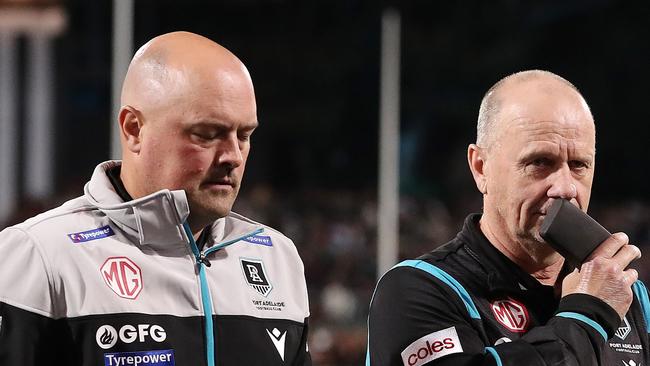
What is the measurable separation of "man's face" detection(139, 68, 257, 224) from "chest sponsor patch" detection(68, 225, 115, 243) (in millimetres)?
109

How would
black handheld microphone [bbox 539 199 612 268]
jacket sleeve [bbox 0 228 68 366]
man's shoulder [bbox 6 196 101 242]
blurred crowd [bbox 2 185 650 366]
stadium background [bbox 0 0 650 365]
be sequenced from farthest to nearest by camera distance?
stadium background [bbox 0 0 650 365] → blurred crowd [bbox 2 185 650 366] → black handheld microphone [bbox 539 199 612 268] → man's shoulder [bbox 6 196 101 242] → jacket sleeve [bbox 0 228 68 366]

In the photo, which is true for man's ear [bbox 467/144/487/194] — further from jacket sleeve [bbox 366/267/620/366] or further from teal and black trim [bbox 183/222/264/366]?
teal and black trim [bbox 183/222/264/366]

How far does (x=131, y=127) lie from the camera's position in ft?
6.43

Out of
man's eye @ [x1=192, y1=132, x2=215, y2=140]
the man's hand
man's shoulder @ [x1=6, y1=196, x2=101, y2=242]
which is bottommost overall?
the man's hand

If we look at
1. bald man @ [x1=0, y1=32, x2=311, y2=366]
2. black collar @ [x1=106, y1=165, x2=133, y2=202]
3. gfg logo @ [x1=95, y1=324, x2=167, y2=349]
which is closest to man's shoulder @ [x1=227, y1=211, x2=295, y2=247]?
bald man @ [x1=0, y1=32, x2=311, y2=366]

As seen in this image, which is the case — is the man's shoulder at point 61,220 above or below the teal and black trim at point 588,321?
above

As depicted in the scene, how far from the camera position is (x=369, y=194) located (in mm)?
10945

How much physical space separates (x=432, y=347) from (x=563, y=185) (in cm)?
38

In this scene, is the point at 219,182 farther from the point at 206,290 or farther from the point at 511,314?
the point at 511,314

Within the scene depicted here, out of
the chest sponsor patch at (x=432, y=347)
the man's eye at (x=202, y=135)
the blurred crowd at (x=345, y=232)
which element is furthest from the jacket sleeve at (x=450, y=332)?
the blurred crowd at (x=345, y=232)

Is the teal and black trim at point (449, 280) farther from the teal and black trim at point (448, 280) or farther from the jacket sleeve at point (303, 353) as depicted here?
the jacket sleeve at point (303, 353)

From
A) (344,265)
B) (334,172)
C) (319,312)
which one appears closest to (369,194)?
(334,172)

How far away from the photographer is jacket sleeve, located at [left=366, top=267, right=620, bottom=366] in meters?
1.90

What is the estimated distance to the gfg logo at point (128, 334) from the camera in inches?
72.4
